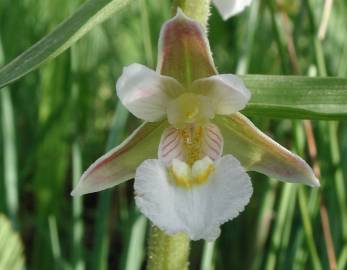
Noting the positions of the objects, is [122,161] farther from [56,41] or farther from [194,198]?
[56,41]

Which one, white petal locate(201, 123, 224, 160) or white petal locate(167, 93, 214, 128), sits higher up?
white petal locate(167, 93, 214, 128)

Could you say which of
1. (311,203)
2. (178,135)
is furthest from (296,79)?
(311,203)

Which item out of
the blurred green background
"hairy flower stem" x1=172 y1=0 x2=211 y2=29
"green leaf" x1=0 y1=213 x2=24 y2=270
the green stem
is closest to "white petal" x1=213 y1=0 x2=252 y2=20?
the blurred green background

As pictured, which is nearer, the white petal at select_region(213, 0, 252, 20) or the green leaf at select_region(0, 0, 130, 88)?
the green leaf at select_region(0, 0, 130, 88)

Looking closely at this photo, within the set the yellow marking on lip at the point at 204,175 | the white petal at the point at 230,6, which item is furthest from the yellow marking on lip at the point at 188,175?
the white petal at the point at 230,6

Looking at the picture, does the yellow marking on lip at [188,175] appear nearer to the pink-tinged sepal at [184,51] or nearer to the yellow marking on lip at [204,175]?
the yellow marking on lip at [204,175]

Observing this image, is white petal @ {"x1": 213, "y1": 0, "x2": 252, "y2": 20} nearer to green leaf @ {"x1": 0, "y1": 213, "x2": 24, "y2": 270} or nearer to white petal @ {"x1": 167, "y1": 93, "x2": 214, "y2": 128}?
white petal @ {"x1": 167, "y1": 93, "x2": 214, "y2": 128}
